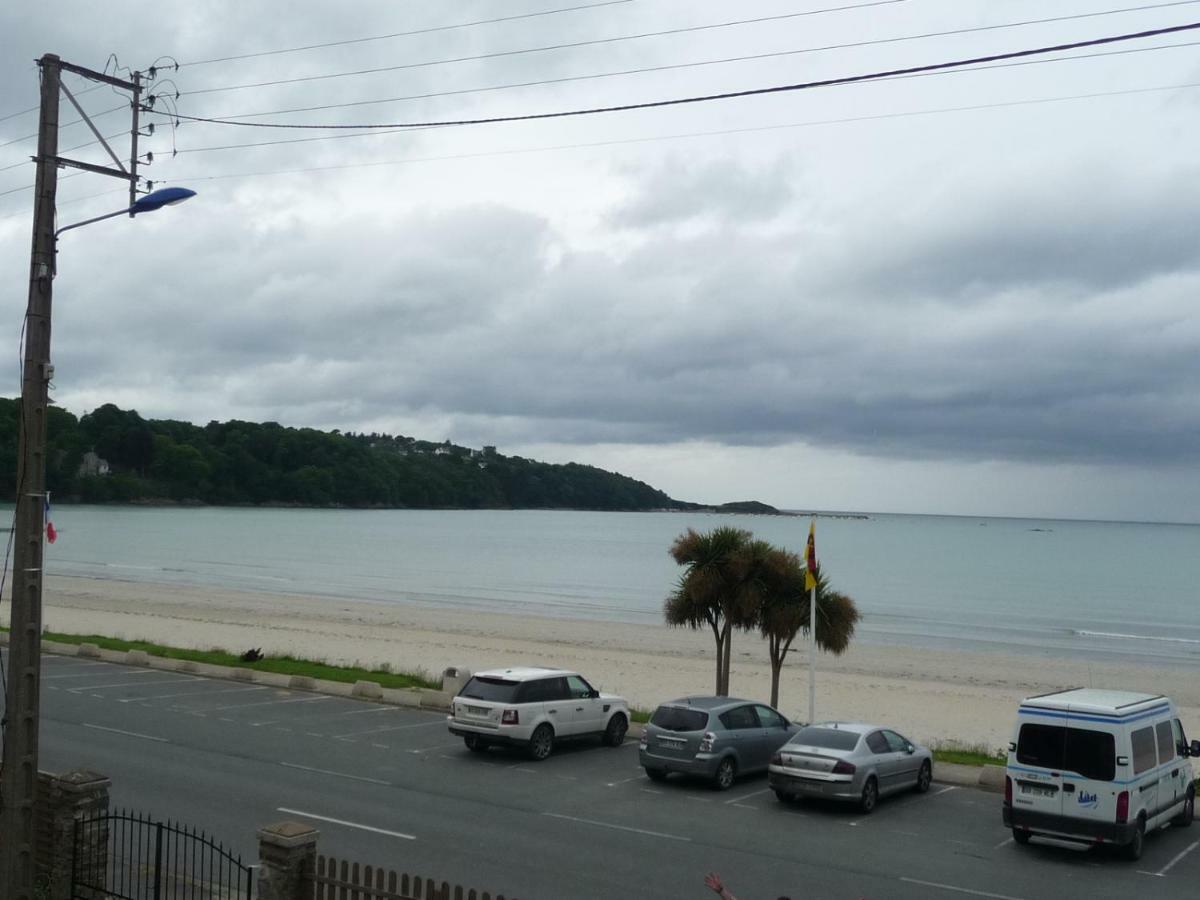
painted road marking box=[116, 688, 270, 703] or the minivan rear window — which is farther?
painted road marking box=[116, 688, 270, 703]

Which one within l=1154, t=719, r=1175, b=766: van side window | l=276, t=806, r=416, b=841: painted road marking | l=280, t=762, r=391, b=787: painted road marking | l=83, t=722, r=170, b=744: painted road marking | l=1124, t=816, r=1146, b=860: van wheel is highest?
l=1154, t=719, r=1175, b=766: van side window

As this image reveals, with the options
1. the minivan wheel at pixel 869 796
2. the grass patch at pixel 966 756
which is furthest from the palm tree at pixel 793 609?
the minivan wheel at pixel 869 796

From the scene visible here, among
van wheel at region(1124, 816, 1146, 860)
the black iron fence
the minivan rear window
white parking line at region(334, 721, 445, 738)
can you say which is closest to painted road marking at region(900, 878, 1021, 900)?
the minivan rear window

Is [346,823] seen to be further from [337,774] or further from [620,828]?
[620,828]

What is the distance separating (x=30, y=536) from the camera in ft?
32.6

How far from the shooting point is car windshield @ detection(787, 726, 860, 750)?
1783 cm

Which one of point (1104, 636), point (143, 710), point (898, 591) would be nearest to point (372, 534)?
point (898, 591)

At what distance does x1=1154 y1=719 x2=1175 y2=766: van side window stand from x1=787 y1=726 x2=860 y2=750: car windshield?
4.32 meters

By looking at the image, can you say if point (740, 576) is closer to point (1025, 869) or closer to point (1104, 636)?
point (1025, 869)

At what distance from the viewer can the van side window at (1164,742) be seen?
1612 cm

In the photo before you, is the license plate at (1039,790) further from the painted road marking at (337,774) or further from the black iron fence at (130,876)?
the black iron fence at (130,876)

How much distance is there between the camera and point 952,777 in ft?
67.4

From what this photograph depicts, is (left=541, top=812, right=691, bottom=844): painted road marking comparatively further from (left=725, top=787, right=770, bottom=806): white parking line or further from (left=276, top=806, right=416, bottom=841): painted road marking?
(left=725, top=787, right=770, bottom=806): white parking line

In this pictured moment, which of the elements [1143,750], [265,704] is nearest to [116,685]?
[265,704]
